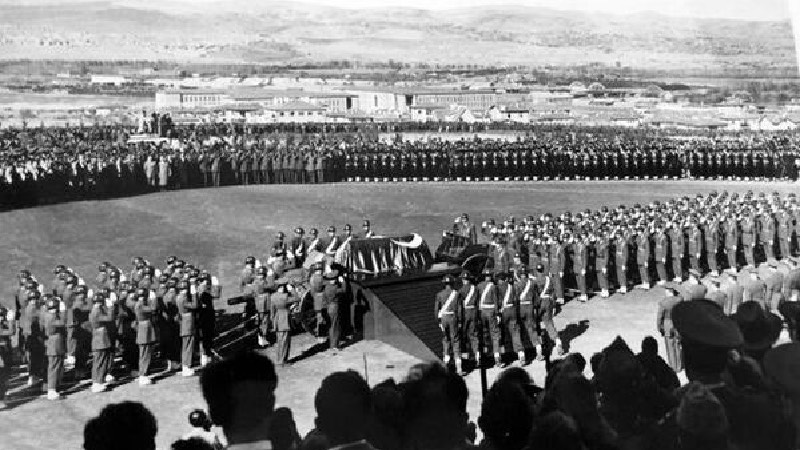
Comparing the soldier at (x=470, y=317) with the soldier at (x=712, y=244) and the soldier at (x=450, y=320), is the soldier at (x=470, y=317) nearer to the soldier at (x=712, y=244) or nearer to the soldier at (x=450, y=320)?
the soldier at (x=450, y=320)

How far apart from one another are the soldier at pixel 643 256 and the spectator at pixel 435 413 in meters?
10.2

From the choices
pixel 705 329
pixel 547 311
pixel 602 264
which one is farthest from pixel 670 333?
pixel 705 329

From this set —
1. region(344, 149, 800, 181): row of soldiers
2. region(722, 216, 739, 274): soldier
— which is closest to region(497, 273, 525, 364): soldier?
region(722, 216, 739, 274): soldier

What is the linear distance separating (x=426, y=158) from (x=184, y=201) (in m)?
7.01

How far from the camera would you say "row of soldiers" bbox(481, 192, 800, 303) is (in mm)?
13609

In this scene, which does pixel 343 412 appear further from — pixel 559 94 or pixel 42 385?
pixel 559 94

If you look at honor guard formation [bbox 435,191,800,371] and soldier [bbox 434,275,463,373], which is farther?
honor guard formation [bbox 435,191,800,371]

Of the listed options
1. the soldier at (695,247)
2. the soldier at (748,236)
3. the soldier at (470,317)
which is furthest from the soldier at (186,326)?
the soldier at (748,236)

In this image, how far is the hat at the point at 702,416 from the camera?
11.6 ft

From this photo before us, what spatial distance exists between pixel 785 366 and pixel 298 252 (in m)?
9.66

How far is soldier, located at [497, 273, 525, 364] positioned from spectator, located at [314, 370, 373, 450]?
652 centimetres

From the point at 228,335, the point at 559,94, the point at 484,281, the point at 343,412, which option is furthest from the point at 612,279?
the point at 343,412

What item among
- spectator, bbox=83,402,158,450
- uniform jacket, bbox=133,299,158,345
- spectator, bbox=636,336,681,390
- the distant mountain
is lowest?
uniform jacket, bbox=133,299,158,345

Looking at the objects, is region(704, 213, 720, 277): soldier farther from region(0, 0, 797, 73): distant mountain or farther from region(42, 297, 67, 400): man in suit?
region(42, 297, 67, 400): man in suit
